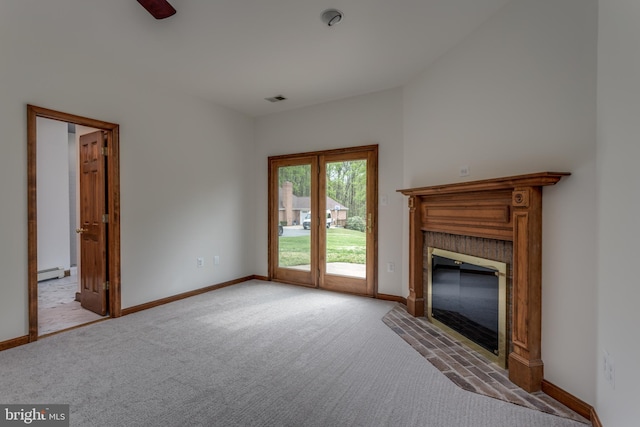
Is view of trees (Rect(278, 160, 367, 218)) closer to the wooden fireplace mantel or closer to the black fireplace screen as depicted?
the black fireplace screen

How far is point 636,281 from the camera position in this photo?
4.55 feet

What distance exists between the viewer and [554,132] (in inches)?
83.6

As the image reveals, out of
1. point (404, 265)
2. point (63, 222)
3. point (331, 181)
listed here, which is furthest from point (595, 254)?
point (63, 222)

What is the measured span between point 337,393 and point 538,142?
7.50 feet

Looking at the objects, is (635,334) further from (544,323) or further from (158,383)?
(158,383)

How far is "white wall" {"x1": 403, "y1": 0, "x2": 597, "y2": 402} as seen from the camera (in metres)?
1.92

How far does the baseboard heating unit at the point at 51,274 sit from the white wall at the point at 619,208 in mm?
7345

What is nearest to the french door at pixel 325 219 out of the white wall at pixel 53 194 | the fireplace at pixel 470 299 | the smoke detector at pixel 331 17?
the fireplace at pixel 470 299

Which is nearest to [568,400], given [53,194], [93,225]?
[93,225]

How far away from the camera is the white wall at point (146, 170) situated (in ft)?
9.23

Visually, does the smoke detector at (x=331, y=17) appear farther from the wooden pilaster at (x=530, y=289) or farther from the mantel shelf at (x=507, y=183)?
the wooden pilaster at (x=530, y=289)

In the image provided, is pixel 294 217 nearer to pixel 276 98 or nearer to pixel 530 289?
pixel 276 98

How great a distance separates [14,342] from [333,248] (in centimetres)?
363

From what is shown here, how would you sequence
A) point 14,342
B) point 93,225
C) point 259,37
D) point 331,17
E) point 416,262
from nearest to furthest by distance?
1. point 331,17
2. point 14,342
3. point 259,37
4. point 416,262
5. point 93,225
